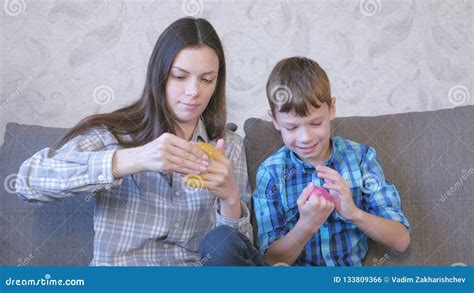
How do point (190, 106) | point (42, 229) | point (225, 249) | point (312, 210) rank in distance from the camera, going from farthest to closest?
1. point (42, 229)
2. point (190, 106)
3. point (312, 210)
4. point (225, 249)

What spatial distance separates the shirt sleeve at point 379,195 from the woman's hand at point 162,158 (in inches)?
18.0

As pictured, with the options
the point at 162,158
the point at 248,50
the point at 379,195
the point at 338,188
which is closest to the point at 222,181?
the point at 162,158

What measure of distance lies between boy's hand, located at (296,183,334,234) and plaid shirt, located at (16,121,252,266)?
0.14 metres

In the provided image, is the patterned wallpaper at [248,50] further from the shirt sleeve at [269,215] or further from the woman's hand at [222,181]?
the woman's hand at [222,181]

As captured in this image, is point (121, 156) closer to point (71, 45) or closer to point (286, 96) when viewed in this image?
point (286, 96)

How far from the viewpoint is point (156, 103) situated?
1436 millimetres

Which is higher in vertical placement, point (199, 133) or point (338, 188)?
point (199, 133)

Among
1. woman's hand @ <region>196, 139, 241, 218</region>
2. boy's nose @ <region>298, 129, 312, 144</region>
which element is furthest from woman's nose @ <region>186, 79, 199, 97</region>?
boy's nose @ <region>298, 129, 312, 144</region>

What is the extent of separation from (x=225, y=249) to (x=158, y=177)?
30 centimetres

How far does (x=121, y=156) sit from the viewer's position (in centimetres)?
124

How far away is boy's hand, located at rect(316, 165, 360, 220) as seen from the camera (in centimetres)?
131

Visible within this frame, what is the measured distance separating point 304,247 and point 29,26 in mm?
1124

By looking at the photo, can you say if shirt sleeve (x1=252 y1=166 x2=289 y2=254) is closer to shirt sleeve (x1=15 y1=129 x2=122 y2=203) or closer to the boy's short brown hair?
the boy's short brown hair

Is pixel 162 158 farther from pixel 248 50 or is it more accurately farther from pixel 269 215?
pixel 248 50
